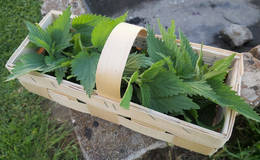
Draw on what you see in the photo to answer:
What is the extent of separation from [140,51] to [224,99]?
0.40 m

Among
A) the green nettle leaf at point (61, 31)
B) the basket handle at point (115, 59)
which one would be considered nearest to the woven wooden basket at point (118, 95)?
the basket handle at point (115, 59)

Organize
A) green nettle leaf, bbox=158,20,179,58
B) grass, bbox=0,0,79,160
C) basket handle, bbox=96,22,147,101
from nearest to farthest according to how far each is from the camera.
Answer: basket handle, bbox=96,22,147,101, green nettle leaf, bbox=158,20,179,58, grass, bbox=0,0,79,160

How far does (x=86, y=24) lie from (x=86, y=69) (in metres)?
0.24

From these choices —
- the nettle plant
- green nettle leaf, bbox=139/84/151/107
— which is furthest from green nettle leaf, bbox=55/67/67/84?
green nettle leaf, bbox=139/84/151/107

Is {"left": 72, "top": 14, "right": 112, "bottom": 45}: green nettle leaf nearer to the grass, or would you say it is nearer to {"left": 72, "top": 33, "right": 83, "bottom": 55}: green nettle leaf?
{"left": 72, "top": 33, "right": 83, "bottom": 55}: green nettle leaf

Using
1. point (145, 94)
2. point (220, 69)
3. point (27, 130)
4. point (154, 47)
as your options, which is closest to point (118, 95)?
point (145, 94)

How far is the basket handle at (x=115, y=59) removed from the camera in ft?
2.25

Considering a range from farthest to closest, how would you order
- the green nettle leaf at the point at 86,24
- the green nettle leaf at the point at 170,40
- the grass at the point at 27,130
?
the grass at the point at 27,130
the green nettle leaf at the point at 86,24
the green nettle leaf at the point at 170,40

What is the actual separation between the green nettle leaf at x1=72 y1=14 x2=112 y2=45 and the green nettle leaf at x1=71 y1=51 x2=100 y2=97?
0.11 metres

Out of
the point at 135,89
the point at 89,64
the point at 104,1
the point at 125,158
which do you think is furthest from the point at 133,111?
the point at 104,1

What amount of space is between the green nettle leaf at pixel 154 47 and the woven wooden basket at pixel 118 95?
1.6 inches

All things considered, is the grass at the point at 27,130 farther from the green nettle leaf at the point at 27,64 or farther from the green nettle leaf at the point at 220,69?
the green nettle leaf at the point at 220,69

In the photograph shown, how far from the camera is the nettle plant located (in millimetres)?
734

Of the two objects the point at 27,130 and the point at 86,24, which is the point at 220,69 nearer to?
the point at 86,24
